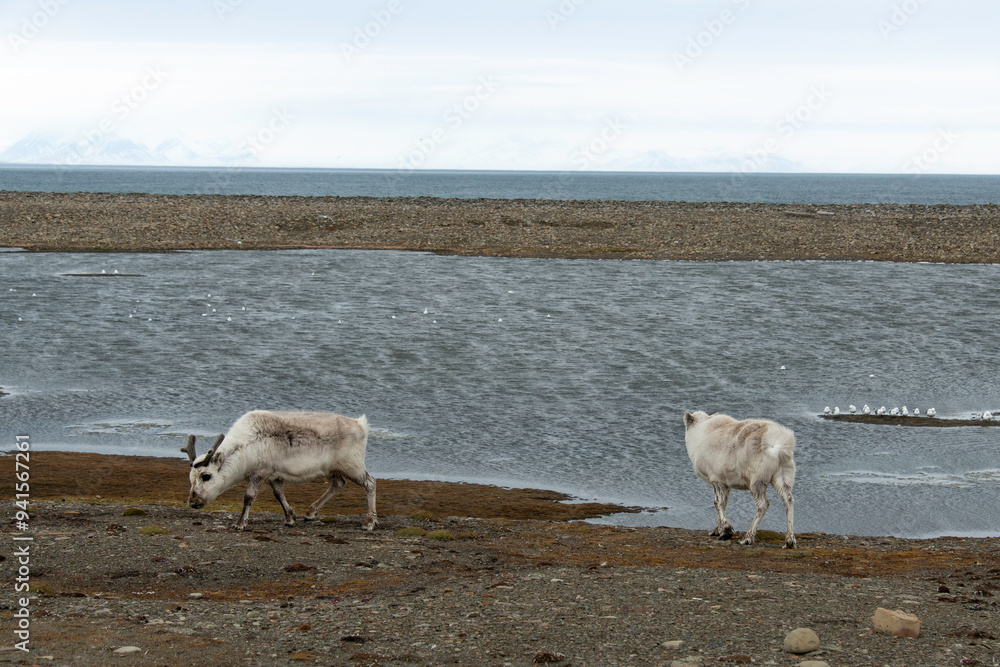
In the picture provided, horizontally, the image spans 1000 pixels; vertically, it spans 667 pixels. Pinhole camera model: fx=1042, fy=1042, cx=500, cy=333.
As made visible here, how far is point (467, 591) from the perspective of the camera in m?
10.5

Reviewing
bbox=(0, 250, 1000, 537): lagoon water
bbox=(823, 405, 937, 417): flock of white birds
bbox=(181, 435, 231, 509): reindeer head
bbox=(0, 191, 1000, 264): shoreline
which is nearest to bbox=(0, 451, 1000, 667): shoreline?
bbox=(181, 435, 231, 509): reindeer head

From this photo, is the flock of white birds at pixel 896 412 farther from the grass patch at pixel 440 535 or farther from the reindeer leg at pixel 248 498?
the reindeer leg at pixel 248 498

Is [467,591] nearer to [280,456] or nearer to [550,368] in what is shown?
[280,456]

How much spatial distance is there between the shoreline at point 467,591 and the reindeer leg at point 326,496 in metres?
0.23

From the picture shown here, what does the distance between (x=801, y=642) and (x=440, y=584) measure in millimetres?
3910

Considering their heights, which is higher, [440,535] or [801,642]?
[801,642]

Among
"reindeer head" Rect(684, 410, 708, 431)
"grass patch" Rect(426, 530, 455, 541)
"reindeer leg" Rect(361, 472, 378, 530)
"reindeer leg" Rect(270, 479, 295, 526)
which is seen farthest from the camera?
"reindeer head" Rect(684, 410, 708, 431)

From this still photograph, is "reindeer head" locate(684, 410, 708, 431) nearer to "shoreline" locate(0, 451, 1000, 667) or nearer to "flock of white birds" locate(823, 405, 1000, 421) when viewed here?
"shoreline" locate(0, 451, 1000, 667)

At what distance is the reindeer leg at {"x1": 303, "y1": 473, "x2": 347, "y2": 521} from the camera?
14.5 meters

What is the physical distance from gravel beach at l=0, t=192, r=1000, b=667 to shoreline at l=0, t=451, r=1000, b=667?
28mm

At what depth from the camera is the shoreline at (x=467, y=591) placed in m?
8.57

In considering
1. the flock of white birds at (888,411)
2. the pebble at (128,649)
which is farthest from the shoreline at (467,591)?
the flock of white birds at (888,411)

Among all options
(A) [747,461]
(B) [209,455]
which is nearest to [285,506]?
(B) [209,455]

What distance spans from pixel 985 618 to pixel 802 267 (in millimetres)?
46724
